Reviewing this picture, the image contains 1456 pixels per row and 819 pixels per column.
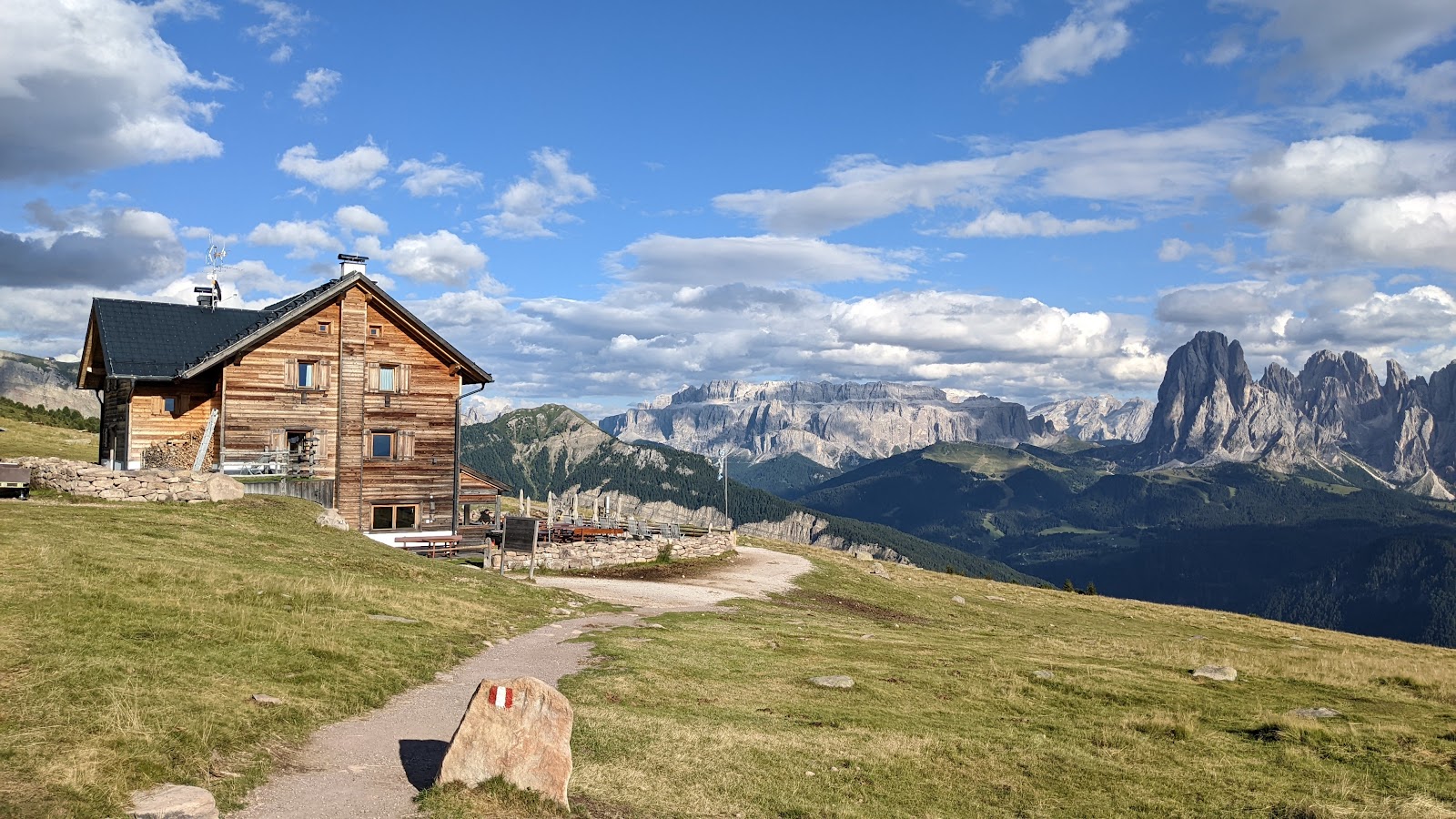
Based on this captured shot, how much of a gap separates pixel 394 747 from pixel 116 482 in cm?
3289

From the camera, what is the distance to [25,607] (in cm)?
1959

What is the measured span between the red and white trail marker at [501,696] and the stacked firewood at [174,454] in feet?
153

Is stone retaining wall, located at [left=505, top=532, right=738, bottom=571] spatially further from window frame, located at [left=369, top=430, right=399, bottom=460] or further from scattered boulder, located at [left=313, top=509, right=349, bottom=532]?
window frame, located at [left=369, top=430, right=399, bottom=460]

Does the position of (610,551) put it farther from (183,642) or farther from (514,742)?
(514,742)

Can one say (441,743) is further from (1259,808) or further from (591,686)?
(1259,808)

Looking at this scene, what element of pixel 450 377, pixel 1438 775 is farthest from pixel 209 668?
pixel 450 377

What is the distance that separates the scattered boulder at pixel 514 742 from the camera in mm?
14501

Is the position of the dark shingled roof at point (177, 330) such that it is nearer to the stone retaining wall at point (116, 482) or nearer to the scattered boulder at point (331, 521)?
the stone retaining wall at point (116, 482)

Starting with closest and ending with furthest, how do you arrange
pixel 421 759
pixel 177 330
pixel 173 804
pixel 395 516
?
pixel 173 804, pixel 421 759, pixel 177 330, pixel 395 516

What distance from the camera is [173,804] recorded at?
12500 millimetres

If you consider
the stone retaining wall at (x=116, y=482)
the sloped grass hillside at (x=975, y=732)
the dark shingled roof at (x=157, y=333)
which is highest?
the dark shingled roof at (x=157, y=333)

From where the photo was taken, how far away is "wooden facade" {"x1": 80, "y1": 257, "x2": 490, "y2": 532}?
177ft

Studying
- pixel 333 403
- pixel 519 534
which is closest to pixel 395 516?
pixel 333 403

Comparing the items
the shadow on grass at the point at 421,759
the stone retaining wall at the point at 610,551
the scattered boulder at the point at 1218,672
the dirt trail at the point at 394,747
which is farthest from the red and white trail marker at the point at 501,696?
the stone retaining wall at the point at 610,551
